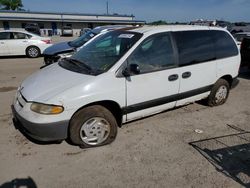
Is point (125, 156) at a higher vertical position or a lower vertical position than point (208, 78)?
lower

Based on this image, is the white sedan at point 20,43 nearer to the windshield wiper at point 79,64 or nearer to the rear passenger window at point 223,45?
the windshield wiper at point 79,64

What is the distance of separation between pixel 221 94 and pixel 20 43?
11039 millimetres

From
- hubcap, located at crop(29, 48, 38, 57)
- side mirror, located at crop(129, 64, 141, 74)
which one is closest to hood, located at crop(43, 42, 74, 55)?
hubcap, located at crop(29, 48, 38, 57)

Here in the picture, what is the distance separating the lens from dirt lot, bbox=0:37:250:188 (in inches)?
128

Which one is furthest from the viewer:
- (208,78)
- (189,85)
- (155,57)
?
(208,78)

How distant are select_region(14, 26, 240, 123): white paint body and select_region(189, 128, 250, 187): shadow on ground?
1.00 m

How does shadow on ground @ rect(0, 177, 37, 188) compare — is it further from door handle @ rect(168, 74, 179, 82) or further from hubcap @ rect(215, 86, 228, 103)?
hubcap @ rect(215, 86, 228, 103)

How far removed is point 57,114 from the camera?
3.49 m

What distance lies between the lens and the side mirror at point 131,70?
3881 mm

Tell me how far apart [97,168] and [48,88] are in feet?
4.33

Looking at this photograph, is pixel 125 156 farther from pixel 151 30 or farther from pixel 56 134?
pixel 151 30

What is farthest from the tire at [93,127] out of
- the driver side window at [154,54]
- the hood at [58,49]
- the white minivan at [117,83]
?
the hood at [58,49]

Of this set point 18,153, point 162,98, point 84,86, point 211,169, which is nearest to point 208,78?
point 162,98

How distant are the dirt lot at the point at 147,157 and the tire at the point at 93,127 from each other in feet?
0.45
